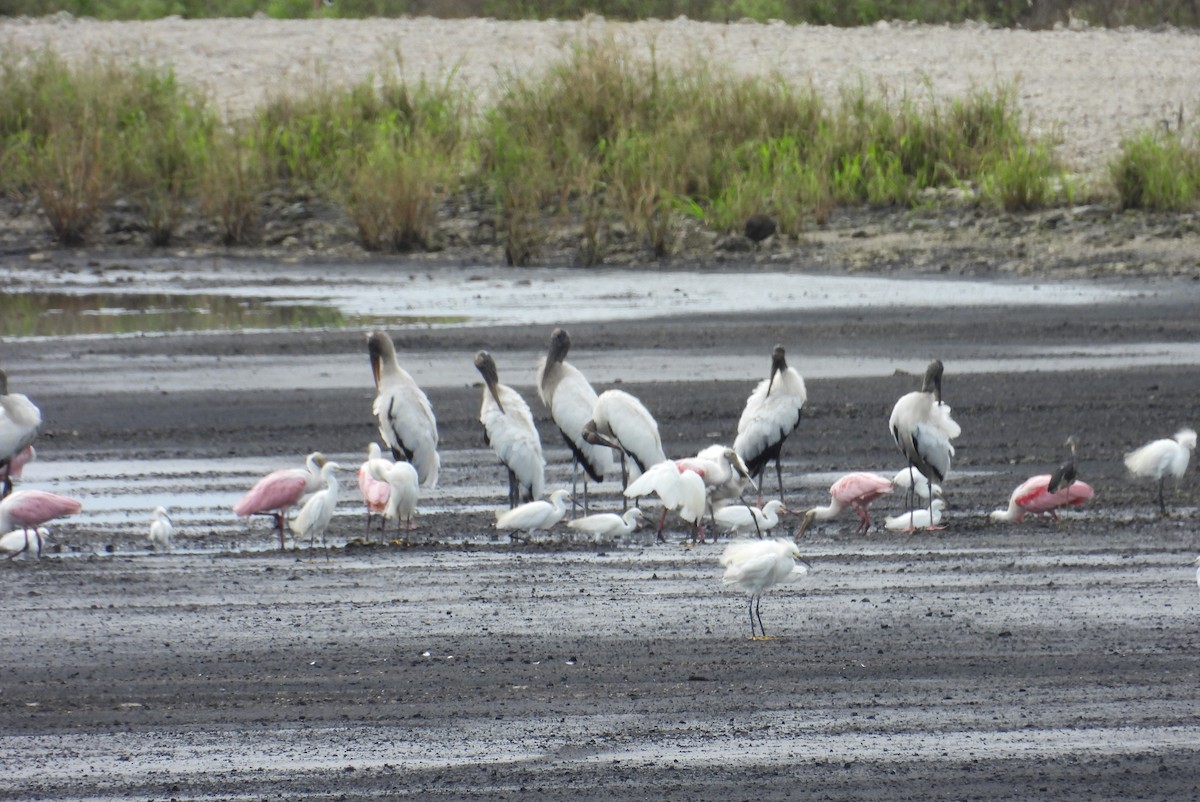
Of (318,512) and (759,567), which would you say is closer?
(759,567)

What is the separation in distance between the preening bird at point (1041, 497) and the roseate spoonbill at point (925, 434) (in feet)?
2.09

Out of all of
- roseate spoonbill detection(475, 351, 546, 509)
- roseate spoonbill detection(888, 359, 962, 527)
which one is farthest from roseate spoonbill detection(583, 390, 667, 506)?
roseate spoonbill detection(888, 359, 962, 527)

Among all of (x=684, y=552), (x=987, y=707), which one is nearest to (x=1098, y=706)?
(x=987, y=707)

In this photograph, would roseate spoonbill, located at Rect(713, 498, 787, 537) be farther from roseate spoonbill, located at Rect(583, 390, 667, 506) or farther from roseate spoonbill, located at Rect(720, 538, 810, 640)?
roseate spoonbill, located at Rect(720, 538, 810, 640)

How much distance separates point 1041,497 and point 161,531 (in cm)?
438

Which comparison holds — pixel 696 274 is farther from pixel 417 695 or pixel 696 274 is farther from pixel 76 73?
pixel 417 695

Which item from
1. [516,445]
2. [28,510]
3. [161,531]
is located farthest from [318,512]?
[516,445]

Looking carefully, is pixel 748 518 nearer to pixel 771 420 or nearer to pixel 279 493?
pixel 771 420

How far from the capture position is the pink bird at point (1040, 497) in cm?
1020

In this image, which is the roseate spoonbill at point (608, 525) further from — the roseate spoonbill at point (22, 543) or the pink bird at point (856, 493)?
the roseate spoonbill at point (22, 543)

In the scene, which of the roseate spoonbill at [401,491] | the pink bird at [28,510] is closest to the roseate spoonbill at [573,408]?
the roseate spoonbill at [401,491]

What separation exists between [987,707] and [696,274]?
15.0 meters

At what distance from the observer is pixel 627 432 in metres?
11.5

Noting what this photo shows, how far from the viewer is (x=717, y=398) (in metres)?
14.5
